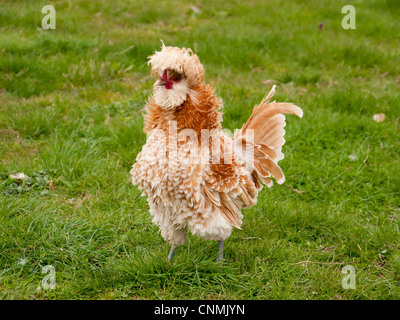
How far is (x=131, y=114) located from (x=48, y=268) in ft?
8.69

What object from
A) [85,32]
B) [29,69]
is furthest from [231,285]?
[85,32]

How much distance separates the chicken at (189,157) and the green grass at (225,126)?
0.42m

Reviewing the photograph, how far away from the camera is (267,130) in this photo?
131 inches

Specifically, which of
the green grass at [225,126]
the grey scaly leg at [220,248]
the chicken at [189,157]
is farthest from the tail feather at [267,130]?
the green grass at [225,126]

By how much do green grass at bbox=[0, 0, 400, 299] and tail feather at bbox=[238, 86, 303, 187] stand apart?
76 centimetres

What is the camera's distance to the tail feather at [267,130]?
3280 millimetres

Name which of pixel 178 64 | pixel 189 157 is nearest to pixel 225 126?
pixel 189 157

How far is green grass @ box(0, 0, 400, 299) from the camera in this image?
3287 millimetres

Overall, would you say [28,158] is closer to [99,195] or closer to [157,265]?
[99,195]

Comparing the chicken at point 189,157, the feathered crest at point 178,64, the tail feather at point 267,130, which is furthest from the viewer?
the tail feather at point 267,130

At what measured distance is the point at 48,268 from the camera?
3.28 meters

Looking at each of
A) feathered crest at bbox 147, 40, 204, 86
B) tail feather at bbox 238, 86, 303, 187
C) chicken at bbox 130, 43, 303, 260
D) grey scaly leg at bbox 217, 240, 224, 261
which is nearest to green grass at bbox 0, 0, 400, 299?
grey scaly leg at bbox 217, 240, 224, 261

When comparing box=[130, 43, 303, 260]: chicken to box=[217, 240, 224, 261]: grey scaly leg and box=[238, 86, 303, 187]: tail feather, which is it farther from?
box=[217, 240, 224, 261]: grey scaly leg

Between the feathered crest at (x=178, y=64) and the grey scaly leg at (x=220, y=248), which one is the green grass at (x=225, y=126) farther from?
the feathered crest at (x=178, y=64)
